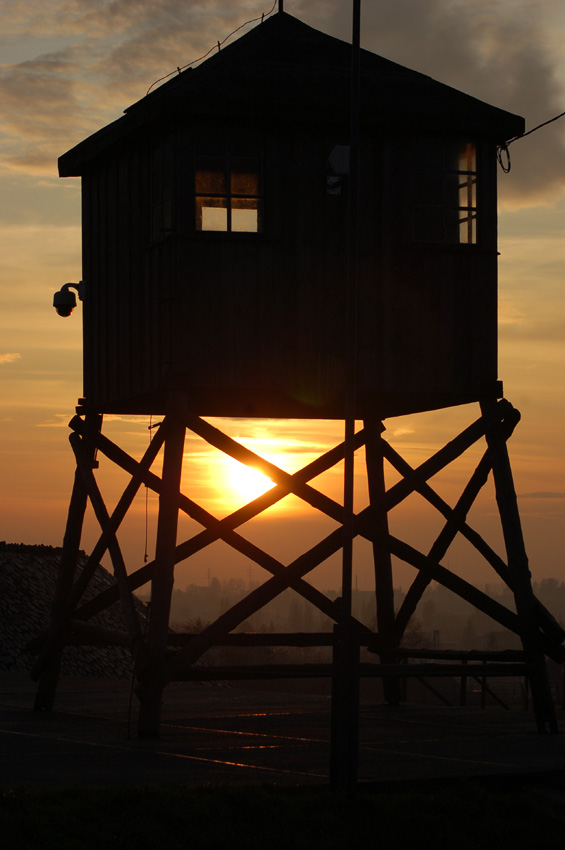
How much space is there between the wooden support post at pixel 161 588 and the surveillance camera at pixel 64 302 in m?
3.82

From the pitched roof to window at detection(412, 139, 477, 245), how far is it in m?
0.32

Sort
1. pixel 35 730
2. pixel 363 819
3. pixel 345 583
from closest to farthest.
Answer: pixel 363 819, pixel 345 583, pixel 35 730

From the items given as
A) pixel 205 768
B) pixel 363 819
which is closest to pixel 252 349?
pixel 205 768

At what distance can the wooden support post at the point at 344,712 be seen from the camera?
37.3ft

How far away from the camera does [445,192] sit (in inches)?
725

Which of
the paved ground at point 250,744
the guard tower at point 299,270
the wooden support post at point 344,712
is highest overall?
the guard tower at point 299,270

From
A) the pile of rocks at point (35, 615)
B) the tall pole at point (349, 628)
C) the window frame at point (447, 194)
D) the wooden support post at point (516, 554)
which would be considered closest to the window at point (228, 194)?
the window frame at point (447, 194)

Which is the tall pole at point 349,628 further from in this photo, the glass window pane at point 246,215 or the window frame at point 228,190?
the glass window pane at point 246,215

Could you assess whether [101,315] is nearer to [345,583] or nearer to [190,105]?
[190,105]

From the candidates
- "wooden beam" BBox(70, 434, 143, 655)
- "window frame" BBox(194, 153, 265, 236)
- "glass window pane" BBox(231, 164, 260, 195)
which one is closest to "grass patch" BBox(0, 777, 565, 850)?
"wooden beam" BBox(70, 434, 143, 655)

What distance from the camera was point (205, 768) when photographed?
12375mm

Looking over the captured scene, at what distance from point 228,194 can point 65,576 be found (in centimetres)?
666

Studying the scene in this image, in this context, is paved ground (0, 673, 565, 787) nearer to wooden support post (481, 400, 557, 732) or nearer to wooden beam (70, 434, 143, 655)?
wooden support post (481, 400, 557, 732)

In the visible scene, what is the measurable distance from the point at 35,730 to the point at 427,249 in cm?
837
